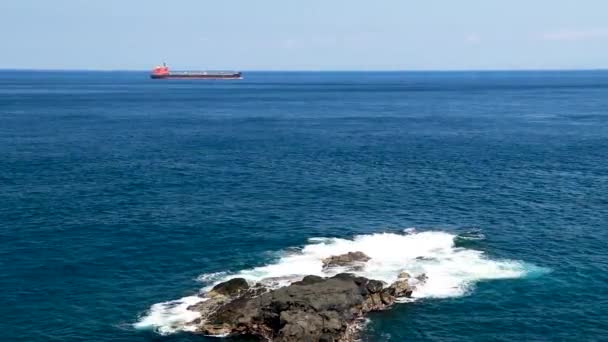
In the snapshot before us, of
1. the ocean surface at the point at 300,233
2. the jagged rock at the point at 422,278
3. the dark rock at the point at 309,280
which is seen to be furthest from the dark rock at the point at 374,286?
the jagged rock at the point at 422,278

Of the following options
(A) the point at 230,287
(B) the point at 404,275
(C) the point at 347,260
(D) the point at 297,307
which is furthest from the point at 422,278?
(A) the point at 230,287

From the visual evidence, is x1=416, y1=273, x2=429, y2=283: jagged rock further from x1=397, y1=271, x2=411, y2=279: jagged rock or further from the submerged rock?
the submerged rock

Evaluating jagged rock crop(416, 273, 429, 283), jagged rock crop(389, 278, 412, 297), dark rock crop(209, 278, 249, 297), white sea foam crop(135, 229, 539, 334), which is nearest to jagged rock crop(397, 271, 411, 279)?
white sea foam crop(135, 229, 539, 334)

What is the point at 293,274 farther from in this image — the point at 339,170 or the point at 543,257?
the point at 339,170

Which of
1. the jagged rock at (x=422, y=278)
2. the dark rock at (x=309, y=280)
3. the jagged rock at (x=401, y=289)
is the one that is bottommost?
the jagged rock at (x=422, y=278)

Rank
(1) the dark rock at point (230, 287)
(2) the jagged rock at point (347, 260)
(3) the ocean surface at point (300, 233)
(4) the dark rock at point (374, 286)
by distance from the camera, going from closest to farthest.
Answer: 1. (3) the ocean surface at point (300, 233)
2. (4) the dark rock at point (374, 286)
3. (1) the dark rock at point (230, 287)
4. (2) the jagged rock at point (347, 260)

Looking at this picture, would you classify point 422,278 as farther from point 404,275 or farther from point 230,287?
point 230,287

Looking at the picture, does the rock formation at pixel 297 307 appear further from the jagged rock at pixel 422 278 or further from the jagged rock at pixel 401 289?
the jagged rock at pixel 422 278
